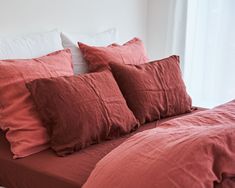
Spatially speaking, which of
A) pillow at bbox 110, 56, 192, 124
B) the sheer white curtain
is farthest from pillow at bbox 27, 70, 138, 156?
the sheer white curtain

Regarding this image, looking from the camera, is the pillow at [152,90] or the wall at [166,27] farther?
the wall at [166,27]

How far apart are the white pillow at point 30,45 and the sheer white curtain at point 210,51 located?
4.69 feet

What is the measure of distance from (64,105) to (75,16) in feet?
3.61

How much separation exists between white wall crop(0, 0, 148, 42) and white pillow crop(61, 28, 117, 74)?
0.35ft

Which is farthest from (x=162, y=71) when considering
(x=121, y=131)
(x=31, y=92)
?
(x=31, y=92)

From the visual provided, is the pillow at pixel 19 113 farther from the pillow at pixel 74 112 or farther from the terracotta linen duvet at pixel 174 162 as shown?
the terracotta linen duvet at pixel 174 162

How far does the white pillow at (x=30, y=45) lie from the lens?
190 centimetres

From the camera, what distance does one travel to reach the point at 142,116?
1989 mm

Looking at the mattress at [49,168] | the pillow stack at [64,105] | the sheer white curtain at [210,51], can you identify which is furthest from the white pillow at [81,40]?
the sheer white curtain at [210,51]

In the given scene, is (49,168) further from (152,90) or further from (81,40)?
(81,40)

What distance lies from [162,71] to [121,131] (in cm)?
56

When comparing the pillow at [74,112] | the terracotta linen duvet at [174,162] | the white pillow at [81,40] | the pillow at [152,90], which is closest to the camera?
the terracotta linen duvet at [174,162]

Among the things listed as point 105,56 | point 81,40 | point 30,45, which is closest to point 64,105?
point 30,45

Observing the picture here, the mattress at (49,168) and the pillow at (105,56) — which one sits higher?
the pillow at (105,56)
